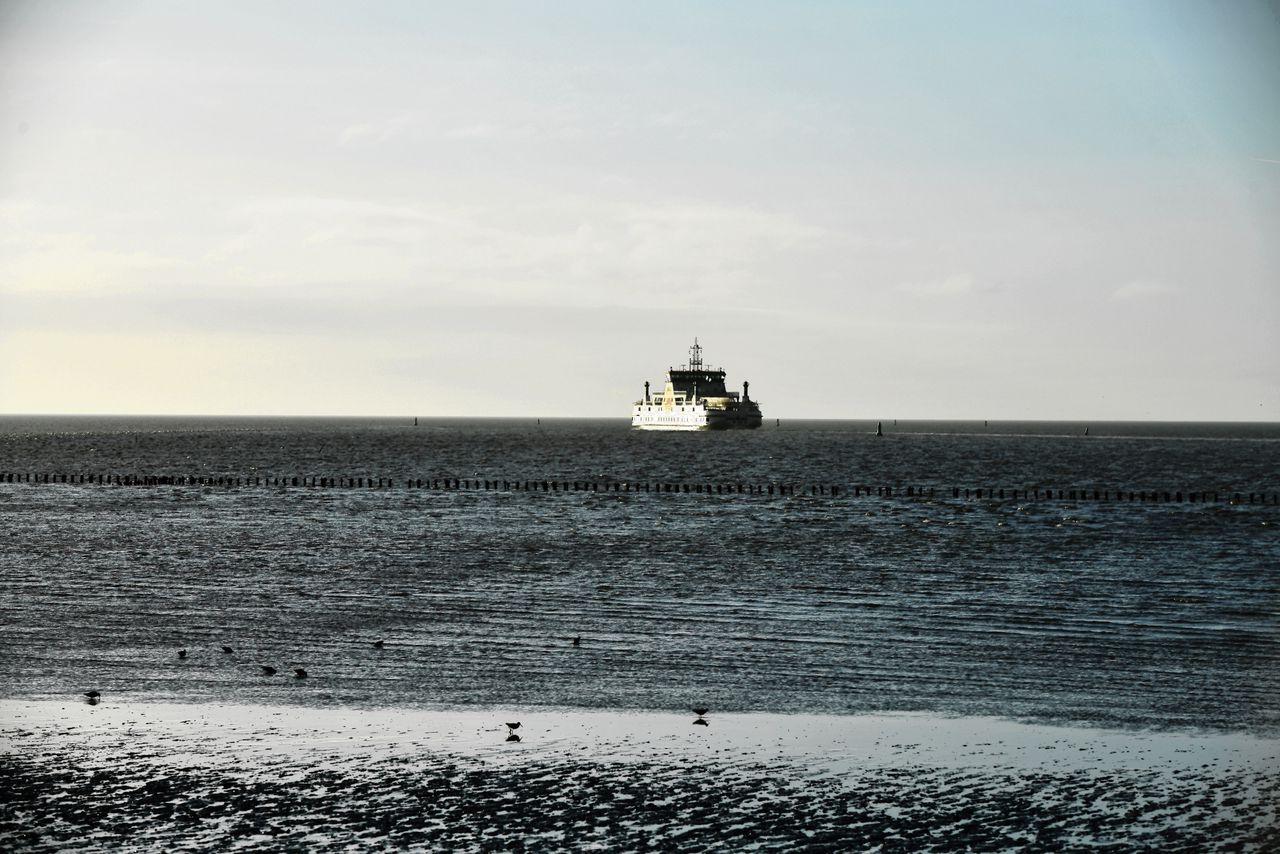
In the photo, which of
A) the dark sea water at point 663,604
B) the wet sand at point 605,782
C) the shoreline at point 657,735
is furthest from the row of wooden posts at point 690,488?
the wet sand at point 605,782

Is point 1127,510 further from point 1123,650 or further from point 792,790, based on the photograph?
point 792,790

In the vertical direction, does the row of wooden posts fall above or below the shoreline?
above

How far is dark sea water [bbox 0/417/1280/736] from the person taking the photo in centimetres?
2462

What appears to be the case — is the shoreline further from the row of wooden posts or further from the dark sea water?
the row of wooden posts

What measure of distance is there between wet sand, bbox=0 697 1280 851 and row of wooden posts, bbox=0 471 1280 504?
61809 mm

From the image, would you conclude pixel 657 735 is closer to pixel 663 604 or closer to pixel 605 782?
pixel 605 782

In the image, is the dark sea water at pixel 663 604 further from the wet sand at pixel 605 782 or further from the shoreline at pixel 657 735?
the wet sand at pixel 605 782

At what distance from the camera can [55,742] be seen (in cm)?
2012

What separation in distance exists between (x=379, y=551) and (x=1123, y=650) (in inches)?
1141

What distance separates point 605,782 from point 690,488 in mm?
73248

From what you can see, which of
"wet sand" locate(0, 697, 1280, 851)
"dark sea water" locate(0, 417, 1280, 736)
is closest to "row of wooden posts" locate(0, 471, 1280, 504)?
"dark sea water" locate(0, 417, 1280, 736)

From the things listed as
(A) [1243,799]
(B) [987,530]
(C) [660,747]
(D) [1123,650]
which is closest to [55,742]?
(C) [660,747]

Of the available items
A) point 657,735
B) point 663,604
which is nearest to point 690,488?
point 663,604

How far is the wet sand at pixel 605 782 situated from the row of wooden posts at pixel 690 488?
61809 mm
